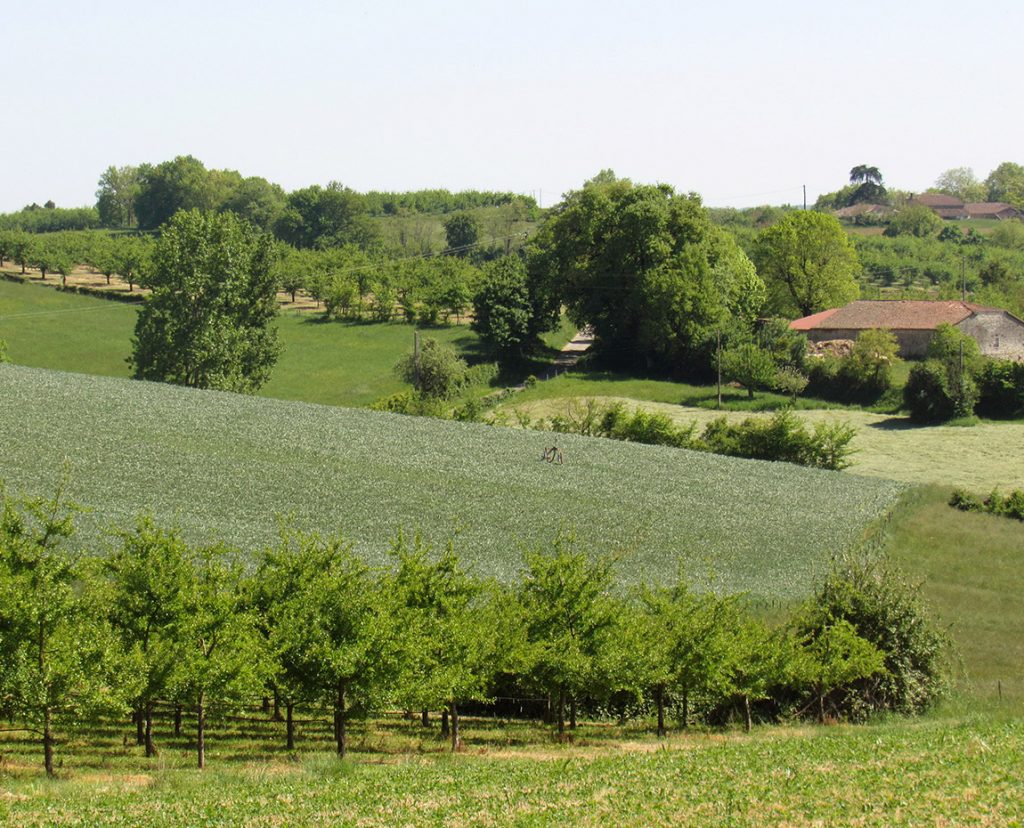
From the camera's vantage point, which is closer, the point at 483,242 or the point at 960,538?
the point at 960,538

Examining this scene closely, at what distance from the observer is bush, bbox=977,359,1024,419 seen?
79.6m

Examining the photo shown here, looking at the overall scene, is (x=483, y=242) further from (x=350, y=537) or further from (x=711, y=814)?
(x=711, y=814)

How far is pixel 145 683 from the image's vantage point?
26.7m

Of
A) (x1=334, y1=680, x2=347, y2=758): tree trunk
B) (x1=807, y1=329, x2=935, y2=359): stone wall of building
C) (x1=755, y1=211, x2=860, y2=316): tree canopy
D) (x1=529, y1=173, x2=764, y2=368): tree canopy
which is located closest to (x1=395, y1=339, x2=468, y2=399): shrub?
(x1=529, y1=173, x2=764, y2=368): tree canopy

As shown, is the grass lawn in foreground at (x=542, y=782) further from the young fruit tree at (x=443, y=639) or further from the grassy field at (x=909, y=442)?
the grassy field at (x=909, y=442)

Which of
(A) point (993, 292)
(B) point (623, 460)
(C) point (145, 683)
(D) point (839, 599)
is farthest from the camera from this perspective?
(A) point (993, 292)

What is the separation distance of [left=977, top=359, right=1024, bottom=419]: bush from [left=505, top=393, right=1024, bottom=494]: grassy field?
96.0 inches

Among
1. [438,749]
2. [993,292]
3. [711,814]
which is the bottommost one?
[438,749]

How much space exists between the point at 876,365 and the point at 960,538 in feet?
117

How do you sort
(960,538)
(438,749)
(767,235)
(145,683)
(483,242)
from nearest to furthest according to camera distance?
(145,683), (438,749), (960,538), (767,235), (483,242)

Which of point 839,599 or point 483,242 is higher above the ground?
point 483,242

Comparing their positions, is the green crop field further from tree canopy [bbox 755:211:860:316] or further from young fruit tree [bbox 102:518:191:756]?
tree canopy [bbox 755:211:860:316]

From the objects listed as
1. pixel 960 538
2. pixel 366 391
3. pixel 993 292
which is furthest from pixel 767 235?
pixel 960 538

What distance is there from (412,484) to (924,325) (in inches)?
2286
